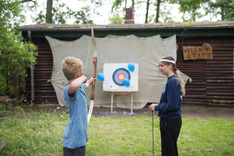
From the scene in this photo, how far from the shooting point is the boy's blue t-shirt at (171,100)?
1907 mm

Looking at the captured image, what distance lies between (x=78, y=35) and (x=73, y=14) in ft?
28.8

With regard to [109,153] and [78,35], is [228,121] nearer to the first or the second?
[109,153]

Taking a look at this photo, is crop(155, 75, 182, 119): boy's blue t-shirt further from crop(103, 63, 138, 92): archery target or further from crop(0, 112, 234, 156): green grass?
crop(103, 63, 138, 92): archery target

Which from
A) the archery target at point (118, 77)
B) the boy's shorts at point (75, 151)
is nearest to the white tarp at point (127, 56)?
the archery target at point (118, 77)

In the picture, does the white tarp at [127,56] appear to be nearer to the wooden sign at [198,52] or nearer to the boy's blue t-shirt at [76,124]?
the wooden sign at [198,52]

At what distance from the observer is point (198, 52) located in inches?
259

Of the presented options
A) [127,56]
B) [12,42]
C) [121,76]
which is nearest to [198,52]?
[127,56]

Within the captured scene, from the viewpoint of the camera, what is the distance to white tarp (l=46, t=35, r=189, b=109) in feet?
21.3

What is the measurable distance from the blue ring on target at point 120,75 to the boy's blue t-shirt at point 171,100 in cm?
400

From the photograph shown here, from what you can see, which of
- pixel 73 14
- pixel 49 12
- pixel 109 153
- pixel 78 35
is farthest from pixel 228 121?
pixel 73 14

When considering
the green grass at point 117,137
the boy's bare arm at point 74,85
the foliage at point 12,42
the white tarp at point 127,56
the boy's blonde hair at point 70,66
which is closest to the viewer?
the boy's bare arm at point 74,85

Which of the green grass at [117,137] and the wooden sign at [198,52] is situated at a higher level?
the wooden sign at [198,52]

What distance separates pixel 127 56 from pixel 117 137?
3520 millimetres

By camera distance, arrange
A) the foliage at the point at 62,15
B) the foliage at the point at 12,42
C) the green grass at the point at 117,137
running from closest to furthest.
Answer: the green grass at the point at 117,137 < the foliage at the point at 12,42 < the foliage at the point at 62,15
